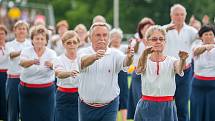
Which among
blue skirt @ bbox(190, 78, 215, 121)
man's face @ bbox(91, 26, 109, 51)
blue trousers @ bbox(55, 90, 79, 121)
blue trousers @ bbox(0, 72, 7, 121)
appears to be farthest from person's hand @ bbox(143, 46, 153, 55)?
blue trousers @ bbox(0, 72, 7, 121)

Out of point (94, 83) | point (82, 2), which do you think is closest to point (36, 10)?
point (82, 2)

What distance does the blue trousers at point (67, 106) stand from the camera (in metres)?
9.99

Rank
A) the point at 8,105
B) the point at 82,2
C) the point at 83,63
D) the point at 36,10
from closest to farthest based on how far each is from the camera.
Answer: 1. the point at 83,63
2. the point at 8,105
3. the point at 36,10
4. the point at 82,2

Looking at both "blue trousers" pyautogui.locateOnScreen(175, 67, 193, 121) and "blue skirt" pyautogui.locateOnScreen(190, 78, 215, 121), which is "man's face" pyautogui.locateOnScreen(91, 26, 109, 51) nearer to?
"blue skirt" pyautogui.locateOnScreen(190, 78, 215, 121)

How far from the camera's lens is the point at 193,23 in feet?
50.6

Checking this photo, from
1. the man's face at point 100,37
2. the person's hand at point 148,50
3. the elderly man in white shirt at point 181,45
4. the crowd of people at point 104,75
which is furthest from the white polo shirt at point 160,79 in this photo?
the elderly man in white shirt at point 181,45

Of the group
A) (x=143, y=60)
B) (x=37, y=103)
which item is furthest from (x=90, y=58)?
(x=37, y=103)

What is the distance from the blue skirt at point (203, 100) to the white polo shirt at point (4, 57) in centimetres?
356

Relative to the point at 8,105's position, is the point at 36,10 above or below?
above

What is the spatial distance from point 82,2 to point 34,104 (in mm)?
44991

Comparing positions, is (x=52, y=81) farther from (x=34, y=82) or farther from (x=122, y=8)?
(x=122, y=8)

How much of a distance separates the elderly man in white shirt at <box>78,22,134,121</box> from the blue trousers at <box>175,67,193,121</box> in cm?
300

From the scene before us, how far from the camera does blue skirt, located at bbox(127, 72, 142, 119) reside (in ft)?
39.0

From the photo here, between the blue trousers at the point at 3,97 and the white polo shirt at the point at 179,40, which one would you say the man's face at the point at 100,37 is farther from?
the blue trousers at the point at 3,97
